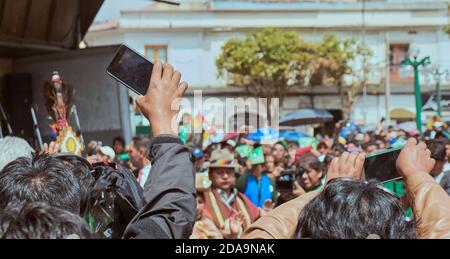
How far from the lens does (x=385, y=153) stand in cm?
302

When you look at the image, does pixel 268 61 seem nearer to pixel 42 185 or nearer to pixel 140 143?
pixel 140 143

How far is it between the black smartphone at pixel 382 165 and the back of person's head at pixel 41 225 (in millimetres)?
1414

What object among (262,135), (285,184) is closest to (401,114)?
(262,135)

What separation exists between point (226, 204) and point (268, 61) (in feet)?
102

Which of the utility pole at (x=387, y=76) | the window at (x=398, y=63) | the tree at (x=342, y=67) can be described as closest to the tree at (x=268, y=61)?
the tree at (x=342, y=67)

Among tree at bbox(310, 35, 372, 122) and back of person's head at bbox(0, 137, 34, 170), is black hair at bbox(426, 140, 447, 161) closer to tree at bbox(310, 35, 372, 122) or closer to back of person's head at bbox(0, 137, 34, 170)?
back of person's head at bbox(0, 137, 34, 170)

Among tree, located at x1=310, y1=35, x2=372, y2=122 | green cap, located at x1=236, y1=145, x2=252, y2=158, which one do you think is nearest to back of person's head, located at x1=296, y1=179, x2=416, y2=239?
green cap, located at x1=236, y1=145, x2=252, y2=158

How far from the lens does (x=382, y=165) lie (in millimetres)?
3014

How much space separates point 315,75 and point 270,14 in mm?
3593

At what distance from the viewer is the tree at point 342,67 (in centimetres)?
3619

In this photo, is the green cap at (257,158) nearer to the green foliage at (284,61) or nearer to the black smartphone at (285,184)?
the black smartphone at (285,184)

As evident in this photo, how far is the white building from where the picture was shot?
35781mm
